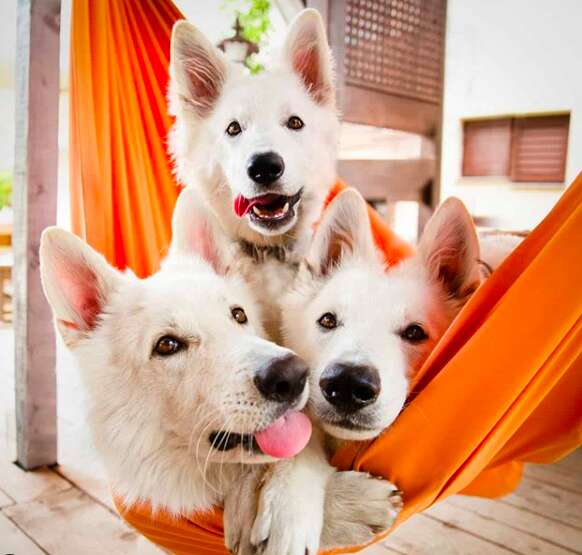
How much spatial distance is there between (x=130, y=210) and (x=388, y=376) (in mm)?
1015

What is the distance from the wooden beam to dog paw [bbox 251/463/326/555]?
2.19m

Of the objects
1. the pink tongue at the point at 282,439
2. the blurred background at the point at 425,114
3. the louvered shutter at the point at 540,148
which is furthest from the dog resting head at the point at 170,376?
the louvered shutter at the point at 540,148

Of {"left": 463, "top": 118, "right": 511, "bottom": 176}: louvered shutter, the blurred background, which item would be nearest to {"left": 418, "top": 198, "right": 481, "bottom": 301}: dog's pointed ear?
the blurred background

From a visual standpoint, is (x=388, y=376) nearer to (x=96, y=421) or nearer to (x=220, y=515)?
(x=220, y=515)

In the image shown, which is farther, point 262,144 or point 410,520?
point 410,520

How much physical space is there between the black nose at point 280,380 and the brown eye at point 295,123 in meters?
0.74

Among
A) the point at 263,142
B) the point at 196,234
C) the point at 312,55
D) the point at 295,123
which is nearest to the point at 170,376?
the point at 196,234

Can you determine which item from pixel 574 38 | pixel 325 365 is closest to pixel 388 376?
pixel 325 365

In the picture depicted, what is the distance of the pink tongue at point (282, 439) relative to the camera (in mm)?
840

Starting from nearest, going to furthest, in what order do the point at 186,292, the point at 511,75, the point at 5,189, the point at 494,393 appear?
the point at 494,393, the point at 186,292, the point at 5,189, the point at 511,75

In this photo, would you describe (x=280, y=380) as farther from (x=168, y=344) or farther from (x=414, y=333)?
(x=414, y=333)

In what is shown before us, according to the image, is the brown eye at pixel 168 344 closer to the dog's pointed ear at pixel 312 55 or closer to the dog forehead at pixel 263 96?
the dog forehead at pixel 263 96

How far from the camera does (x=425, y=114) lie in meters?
3.03

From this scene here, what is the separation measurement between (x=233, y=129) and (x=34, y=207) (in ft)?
3.33
